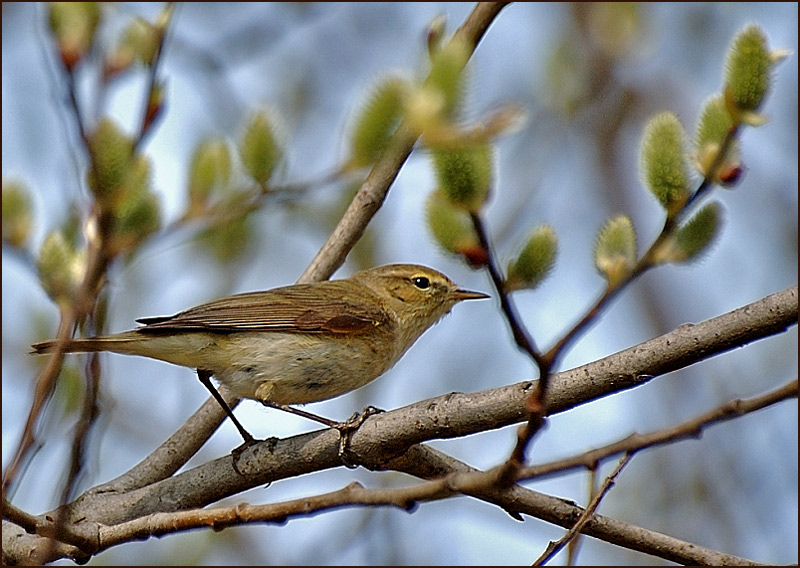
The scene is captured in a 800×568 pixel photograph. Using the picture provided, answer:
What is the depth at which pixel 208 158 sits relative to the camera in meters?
2.89

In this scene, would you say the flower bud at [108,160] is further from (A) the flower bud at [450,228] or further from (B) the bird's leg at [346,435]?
(B) the bird's leg at [346,435]

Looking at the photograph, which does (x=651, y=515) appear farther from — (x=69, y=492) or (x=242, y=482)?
(x=69, y=492)

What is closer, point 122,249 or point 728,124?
point 728,124

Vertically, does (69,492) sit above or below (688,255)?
below

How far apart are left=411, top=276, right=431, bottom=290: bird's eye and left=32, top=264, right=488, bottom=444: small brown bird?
612 mm

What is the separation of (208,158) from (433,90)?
5.01 ft

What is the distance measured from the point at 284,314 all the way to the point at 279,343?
234 mm

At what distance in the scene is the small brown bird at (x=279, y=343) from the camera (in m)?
4.72

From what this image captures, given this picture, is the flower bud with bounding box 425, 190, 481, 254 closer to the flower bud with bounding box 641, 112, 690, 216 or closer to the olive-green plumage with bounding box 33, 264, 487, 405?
the flower bud with bounding box 641, 112, 690, 216

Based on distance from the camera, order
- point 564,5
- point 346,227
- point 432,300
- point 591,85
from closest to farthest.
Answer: point 346,227
point 432,300
point 591,85
point 564,5

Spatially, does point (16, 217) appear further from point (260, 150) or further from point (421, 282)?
point (421, 282)

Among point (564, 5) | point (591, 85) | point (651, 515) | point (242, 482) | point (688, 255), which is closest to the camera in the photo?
point (688, 255)

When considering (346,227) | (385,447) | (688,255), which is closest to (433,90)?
(688,255)

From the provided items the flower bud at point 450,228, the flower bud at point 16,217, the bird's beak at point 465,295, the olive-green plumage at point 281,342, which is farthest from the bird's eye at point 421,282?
the flower bud at point 450,228
